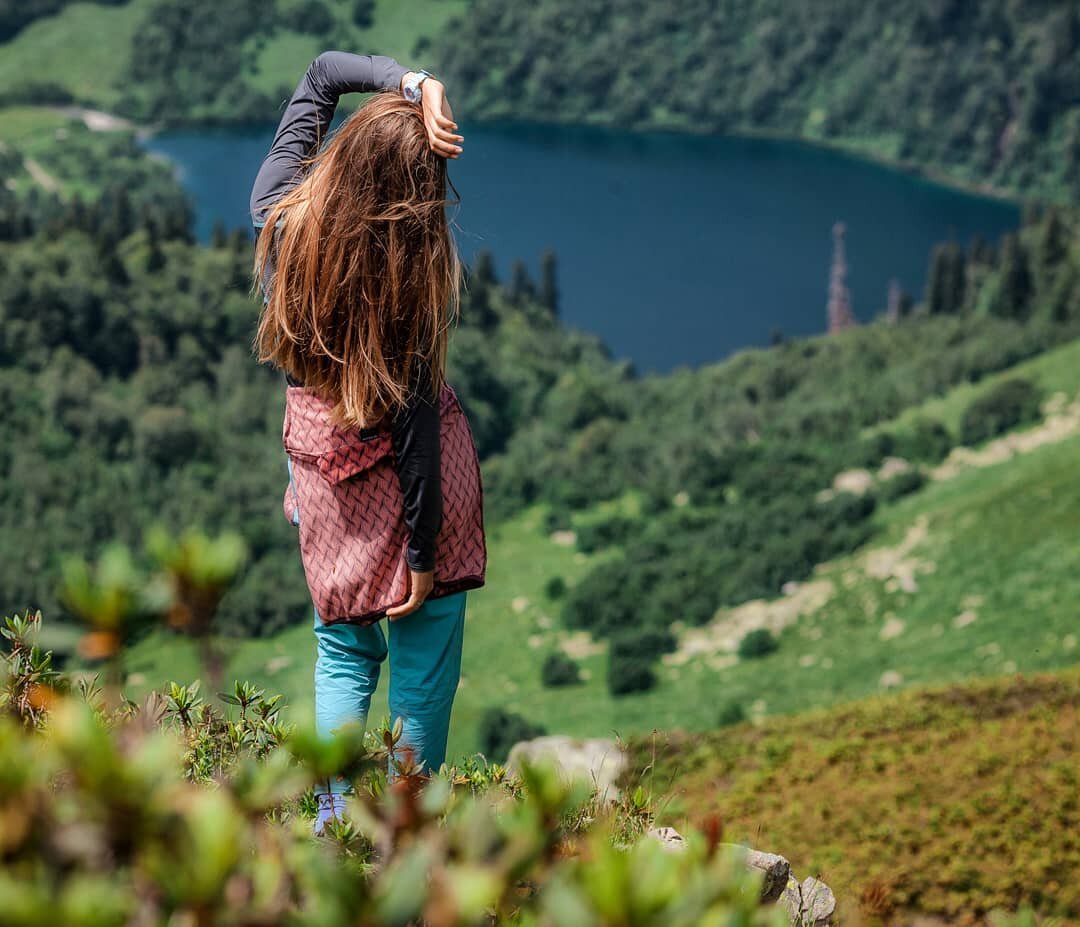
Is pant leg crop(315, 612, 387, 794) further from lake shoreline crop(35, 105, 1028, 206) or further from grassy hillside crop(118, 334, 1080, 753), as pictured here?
lake shoreline crop(35, 105, 1028, 206)

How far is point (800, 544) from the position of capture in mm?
61156

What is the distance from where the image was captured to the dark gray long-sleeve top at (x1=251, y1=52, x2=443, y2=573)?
183 inches

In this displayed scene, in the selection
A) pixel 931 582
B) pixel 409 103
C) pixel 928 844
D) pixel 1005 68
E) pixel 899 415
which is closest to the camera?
pixel 409 103

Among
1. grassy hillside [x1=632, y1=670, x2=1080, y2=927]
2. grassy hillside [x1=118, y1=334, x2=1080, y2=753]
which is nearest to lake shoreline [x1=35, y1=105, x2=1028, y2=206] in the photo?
grassy hillside [x1=118, y1=334, x2=1080, y2=753]

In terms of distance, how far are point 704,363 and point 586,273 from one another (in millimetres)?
20158

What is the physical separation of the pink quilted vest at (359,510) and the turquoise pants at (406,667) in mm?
104

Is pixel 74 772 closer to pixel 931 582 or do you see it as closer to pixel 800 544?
pixel 931 582

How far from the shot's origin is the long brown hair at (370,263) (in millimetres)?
4480

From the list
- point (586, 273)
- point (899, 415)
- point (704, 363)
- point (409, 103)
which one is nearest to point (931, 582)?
point (899, 415)

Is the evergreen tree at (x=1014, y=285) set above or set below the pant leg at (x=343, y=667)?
below

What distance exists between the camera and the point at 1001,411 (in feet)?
210

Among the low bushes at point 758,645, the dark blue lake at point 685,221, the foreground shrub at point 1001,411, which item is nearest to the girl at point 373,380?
the low bushes at point 758,645

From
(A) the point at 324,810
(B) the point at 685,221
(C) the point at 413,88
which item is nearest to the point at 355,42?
(B) the point at 685,221

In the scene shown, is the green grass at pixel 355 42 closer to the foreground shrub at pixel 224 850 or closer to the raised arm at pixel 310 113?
the raised arm at pixel 310 113
